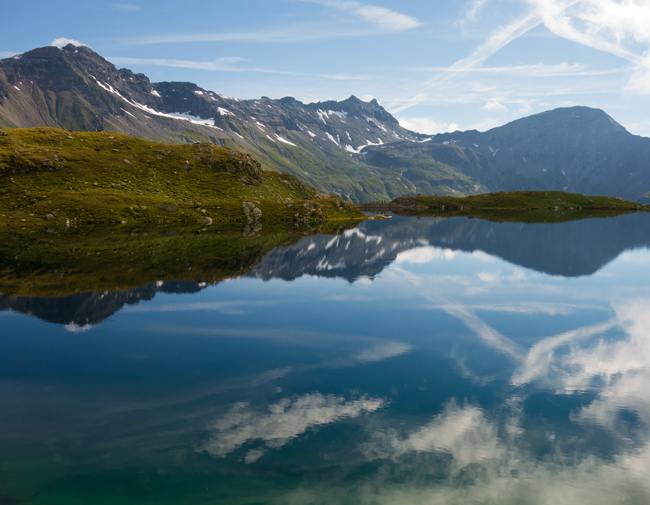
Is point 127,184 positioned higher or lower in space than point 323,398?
higher

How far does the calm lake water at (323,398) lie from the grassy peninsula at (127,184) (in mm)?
91280

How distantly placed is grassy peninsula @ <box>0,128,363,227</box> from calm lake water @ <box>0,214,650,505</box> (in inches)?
3594

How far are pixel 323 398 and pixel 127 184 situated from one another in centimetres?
14995

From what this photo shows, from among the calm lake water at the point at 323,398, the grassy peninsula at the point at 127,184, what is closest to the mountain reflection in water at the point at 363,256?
the calm lake water at the point at 323,398

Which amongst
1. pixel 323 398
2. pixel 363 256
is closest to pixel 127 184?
pixel 363 256

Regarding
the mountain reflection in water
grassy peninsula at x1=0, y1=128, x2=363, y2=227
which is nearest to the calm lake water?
the mountain reflection in water

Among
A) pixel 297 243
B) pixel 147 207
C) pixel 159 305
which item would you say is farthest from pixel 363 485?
pixel 147 207

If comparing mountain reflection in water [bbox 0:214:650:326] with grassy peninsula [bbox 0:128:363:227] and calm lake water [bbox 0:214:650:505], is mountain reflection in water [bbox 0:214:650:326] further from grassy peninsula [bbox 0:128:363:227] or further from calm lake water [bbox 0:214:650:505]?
grassy peninsula [bbox 0:128:363:227]

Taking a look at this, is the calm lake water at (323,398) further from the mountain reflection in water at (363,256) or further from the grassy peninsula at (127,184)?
the grassy peninsula at (127,184)

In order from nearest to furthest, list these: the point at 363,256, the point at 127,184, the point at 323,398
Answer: the point at 323,398, the point at 363,256, the point at 127,184

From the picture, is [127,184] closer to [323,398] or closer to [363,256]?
[363,256]

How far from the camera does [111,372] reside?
2691 cm

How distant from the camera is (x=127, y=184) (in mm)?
149750

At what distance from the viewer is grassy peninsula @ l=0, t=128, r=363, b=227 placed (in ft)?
407
